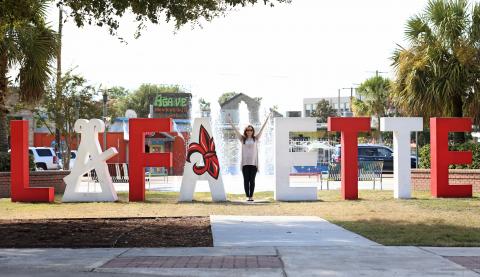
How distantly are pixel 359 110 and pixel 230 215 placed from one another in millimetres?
37610

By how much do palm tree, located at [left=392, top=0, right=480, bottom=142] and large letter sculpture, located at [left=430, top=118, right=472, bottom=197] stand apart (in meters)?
4.08

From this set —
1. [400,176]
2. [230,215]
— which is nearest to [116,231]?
[230,215]

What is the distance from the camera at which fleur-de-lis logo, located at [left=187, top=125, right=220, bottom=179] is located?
16.3 meters

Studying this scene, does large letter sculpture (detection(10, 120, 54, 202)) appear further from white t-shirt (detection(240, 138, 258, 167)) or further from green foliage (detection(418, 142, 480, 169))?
green foliage (detection(418, 142, 480, 169))

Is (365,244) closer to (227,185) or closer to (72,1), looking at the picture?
(72,1)

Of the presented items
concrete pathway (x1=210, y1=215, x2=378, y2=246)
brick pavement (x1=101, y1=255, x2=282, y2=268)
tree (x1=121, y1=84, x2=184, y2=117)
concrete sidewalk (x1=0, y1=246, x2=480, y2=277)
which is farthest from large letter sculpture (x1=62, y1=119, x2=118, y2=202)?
tree (x1=121, y1=84, x2=184, y2=117)

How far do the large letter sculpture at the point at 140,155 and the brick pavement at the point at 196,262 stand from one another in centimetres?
814

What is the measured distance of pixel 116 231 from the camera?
10539mm

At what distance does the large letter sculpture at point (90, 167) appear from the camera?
1653cm

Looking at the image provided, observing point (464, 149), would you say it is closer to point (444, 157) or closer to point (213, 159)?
point (444, 157)

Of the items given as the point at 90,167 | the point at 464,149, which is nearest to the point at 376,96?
the point at 464,149

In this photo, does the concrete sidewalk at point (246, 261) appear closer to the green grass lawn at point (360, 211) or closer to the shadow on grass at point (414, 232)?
the shadow on grass at point (414, 232)

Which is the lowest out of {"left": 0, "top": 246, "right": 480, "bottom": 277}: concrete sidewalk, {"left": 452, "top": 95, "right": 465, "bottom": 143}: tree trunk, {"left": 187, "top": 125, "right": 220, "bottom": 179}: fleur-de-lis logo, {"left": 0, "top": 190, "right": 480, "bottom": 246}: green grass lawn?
{"left": 0, "top": 246, "right": 480, "bottom": 277}: concrete sidewalk

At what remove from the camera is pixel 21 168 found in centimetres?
1656
